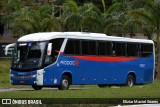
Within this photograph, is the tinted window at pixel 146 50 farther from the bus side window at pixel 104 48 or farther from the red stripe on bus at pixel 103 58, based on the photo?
the bus side window at pixel 104 48

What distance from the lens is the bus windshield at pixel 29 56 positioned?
2619 cm

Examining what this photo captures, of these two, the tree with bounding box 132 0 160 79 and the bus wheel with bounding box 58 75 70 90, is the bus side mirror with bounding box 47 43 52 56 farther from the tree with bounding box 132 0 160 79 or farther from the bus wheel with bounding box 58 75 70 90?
the tree with bounding box 132 0 160 79

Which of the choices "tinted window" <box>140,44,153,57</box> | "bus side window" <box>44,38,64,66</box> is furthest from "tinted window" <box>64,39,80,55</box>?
"tinted window" <box>140,44,153,57</box>

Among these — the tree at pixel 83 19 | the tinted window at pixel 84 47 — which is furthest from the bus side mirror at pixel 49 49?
the tree at pixel 83 19

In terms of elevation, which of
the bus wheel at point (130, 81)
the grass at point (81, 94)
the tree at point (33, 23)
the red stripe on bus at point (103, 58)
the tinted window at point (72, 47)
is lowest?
the bus wheel at point (130, 81)

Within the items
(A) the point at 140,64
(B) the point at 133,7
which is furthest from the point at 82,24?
(A) the point at 140,64

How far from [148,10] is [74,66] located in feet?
31.9

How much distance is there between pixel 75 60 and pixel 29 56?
272 centimetres

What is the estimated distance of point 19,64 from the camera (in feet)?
87.8

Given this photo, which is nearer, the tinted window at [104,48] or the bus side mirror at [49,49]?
the bus side mirror at [49,49]

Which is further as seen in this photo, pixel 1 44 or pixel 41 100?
pixel 1 44

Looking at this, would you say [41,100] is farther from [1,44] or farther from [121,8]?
[1,44]

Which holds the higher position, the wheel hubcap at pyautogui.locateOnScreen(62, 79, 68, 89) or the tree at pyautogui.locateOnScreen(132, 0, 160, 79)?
the tree at pyautogui.locateOnScreen(132, 0, 160, 79)

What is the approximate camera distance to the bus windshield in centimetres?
2619
